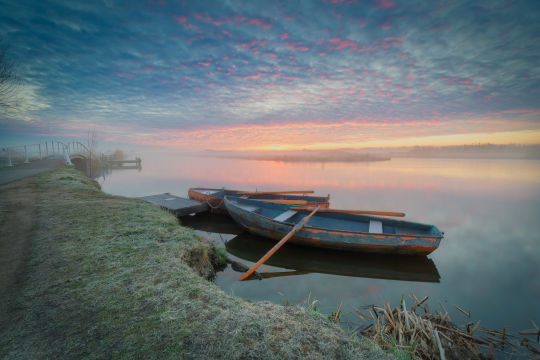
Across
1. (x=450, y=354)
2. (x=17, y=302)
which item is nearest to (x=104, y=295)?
(x=17, y=302)

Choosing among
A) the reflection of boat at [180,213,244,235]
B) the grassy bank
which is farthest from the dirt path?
the reflection of boat at [180,213,244,235]

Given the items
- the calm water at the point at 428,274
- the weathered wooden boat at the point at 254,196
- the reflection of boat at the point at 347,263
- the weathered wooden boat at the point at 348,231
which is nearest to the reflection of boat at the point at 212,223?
the calm water at the point at 428,274

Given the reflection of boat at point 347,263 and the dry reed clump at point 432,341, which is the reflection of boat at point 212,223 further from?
the dry reed clump at point 432,341

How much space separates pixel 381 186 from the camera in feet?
93.5

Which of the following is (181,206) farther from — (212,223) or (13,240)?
(13,240)

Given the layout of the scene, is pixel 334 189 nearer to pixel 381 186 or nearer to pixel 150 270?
pixel 381 186

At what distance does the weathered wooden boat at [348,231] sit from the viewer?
7793 millimetres

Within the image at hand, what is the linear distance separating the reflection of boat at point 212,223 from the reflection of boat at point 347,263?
2.65 metres

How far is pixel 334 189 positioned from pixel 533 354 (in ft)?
74.7

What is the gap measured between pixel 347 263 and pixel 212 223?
26.1ft

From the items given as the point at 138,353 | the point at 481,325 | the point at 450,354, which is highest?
the point at 138,353

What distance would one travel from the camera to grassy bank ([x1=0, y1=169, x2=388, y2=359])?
9.29 ft

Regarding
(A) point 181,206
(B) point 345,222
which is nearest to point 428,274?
(B) point 345,222

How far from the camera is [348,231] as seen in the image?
26.9 feet
